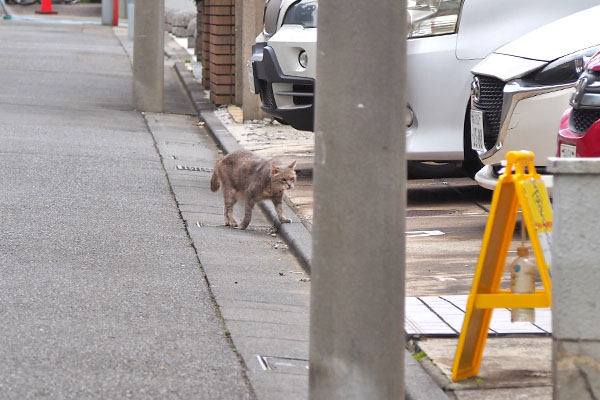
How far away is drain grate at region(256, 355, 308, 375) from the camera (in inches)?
192

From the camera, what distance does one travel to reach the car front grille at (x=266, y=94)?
1064 centimetres

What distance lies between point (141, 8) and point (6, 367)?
11.3 m

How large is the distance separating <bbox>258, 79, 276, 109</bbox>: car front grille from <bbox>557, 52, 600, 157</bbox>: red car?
477cm

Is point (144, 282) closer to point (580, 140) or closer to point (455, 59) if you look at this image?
point (580, 140)

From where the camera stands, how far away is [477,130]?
780cm

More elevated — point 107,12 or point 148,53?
point 148,53

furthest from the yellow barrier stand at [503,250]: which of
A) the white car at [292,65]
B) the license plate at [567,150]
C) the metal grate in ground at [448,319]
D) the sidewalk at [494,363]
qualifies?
A: the white car at [292,65]

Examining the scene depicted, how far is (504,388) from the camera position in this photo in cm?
447

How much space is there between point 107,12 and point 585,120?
2925cm

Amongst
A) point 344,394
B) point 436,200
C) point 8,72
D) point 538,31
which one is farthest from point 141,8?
point 344,394

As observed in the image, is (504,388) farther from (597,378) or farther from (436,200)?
(436,200)

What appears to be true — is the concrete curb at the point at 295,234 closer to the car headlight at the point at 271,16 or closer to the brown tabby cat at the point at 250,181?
the brown tabby cat at the point at 250,181

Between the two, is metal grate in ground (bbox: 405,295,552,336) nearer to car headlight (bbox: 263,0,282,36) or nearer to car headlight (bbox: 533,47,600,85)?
car headlight (bbox: 533,47,600,85)

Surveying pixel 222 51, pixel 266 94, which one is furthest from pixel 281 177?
pixel 222 51
